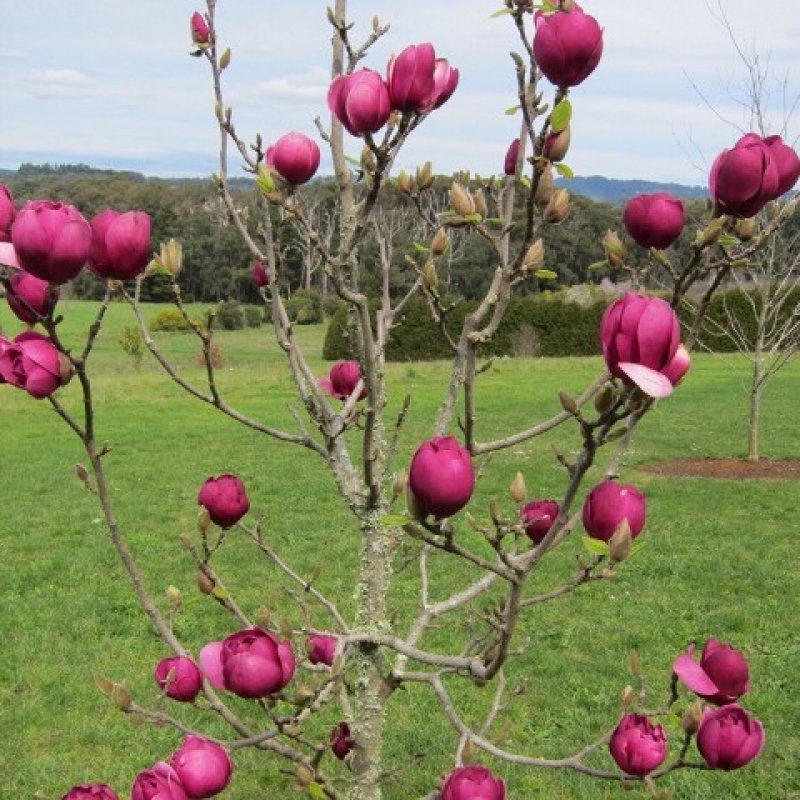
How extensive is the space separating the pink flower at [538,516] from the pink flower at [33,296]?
2.21ft

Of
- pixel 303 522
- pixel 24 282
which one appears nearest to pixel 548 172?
pixel 24 282

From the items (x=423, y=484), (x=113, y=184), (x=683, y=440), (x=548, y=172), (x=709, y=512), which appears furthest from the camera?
(x=113, y=184)

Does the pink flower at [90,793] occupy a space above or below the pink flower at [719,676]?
below

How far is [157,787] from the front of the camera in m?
1.08

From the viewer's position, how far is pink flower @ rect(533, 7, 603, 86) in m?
1.00

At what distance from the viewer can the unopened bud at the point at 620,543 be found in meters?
0.94

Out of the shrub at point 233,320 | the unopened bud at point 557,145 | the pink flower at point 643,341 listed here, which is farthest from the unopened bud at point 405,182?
the shrub at point 233,320

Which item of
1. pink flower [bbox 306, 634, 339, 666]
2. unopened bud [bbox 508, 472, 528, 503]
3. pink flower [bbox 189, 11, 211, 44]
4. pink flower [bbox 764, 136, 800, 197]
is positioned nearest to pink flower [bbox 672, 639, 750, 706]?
unopened bud [bbox 508, 472, 528, 503]

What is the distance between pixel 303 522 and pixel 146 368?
576 inches

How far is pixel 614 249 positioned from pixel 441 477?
594 mm

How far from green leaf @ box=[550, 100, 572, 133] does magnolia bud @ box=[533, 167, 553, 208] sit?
8.0 inches

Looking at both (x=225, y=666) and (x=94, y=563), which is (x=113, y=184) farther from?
(x=225, y=666)

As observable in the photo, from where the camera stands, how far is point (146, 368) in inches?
878

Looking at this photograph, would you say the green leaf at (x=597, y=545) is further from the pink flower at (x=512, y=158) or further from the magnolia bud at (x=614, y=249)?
the pink flower at (x=512, y=158)
